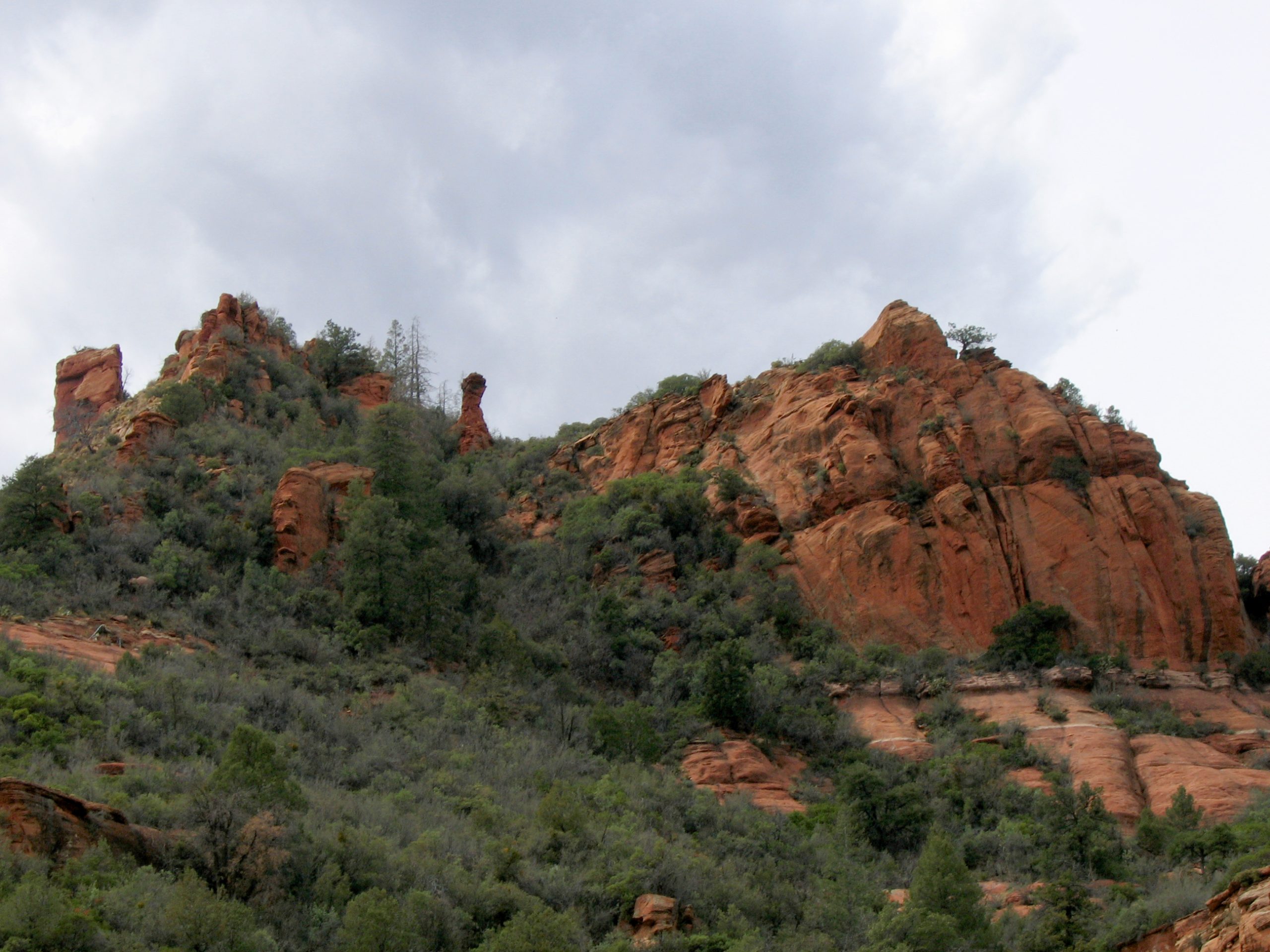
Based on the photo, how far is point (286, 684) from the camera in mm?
23266

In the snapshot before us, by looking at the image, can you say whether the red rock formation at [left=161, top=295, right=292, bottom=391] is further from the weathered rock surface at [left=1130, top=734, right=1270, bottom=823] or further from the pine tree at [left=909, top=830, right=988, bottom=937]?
the weathered rock surface at [left=1130, top=734, right=1270, bottom=823]

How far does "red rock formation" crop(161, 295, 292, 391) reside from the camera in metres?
41.7

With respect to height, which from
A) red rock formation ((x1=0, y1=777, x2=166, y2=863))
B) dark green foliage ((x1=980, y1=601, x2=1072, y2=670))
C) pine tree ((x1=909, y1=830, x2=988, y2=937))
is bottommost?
pine tree ((x1=909, y1=830, x2=988, y2=937))

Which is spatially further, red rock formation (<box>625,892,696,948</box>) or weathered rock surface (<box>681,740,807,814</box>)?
weathered rock surface (<box>681,740,807,814</box>)

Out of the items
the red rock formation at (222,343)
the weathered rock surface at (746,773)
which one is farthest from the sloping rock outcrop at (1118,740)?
the red rock formation at (222,343)

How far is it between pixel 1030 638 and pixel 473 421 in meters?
30.6

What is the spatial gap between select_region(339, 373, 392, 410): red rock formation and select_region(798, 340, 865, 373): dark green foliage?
2031 centimetres

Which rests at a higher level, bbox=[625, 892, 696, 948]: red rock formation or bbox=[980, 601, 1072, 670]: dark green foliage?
bbox=[980, 601, 1072, 670]: dark green foliage

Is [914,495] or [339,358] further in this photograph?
[339,358]

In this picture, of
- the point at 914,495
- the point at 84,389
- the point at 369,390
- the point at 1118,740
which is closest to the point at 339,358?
the point at 369,390

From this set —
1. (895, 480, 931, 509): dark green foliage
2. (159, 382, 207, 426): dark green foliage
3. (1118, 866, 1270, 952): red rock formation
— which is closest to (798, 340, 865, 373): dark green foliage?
(895, 480, 931, 509): dark green foliage

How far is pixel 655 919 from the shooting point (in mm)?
15023

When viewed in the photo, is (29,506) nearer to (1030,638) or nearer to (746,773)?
(746,773)

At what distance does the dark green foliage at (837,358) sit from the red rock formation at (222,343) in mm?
23666
